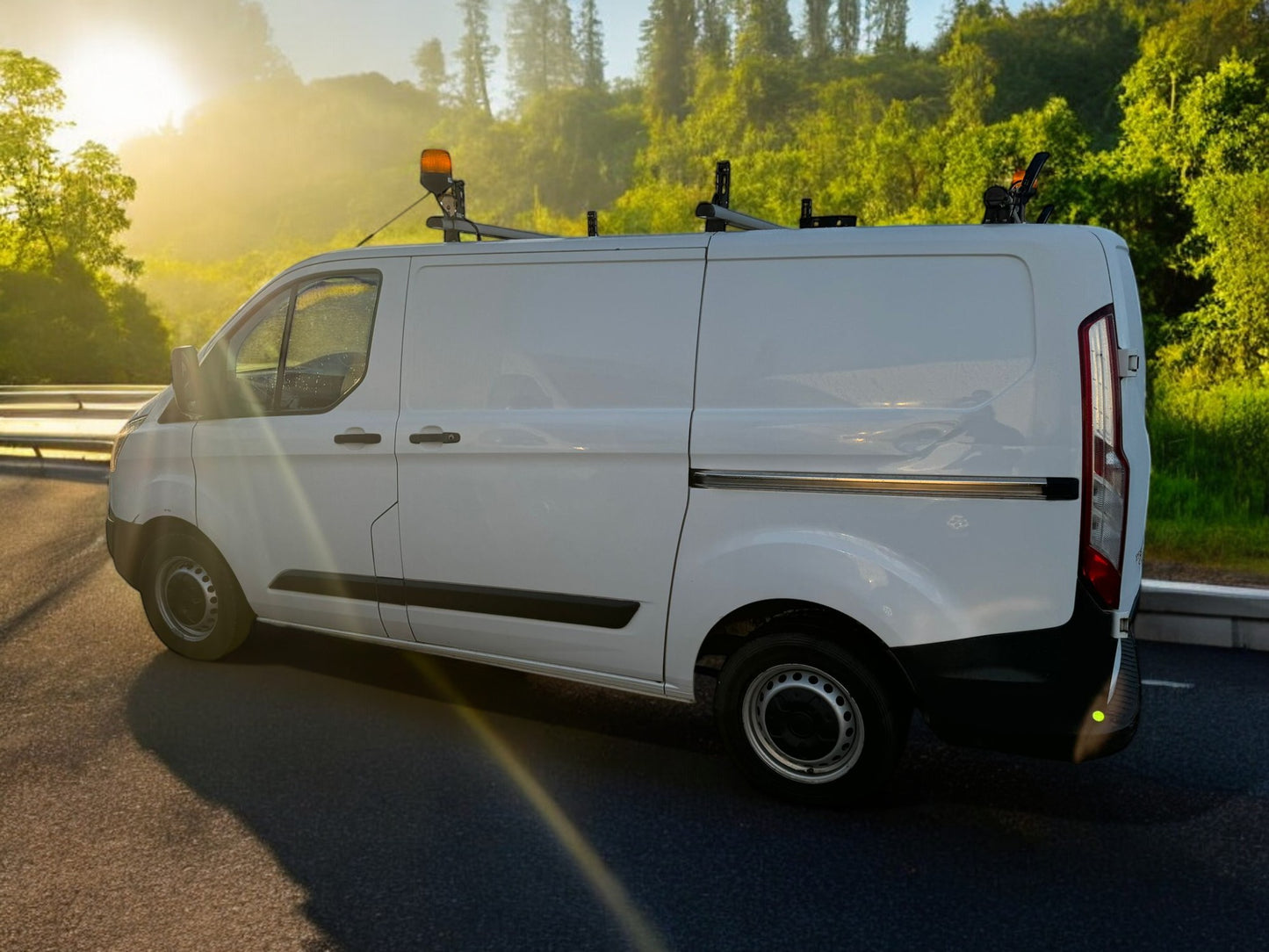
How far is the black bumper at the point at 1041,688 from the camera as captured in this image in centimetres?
341

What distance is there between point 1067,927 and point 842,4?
5410 inches

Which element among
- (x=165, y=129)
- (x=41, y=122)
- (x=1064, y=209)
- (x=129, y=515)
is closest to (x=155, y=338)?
(x=41, y=122)

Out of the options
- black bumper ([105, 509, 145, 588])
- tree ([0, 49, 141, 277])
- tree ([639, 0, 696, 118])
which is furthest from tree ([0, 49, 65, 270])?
tree ([639, 0, 696, 118])

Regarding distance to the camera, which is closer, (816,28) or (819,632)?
(819,632)

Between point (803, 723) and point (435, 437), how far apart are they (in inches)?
70.0

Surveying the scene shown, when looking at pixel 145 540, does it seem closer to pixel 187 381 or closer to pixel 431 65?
pixel 187 381

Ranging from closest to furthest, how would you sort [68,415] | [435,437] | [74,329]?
[435,437]
[68,415]
[74,329]

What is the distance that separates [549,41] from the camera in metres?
150

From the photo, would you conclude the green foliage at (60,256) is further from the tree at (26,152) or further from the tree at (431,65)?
the tree at (431,65)

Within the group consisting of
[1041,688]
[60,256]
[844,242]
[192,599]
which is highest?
[60,256]

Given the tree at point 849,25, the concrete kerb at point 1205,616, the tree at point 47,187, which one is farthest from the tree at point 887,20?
the concrete kerb at point 1205,616

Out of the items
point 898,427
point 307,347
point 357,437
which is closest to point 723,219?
point 898,427

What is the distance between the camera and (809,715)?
3.89 m

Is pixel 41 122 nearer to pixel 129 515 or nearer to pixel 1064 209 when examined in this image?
pixel 1064 209
